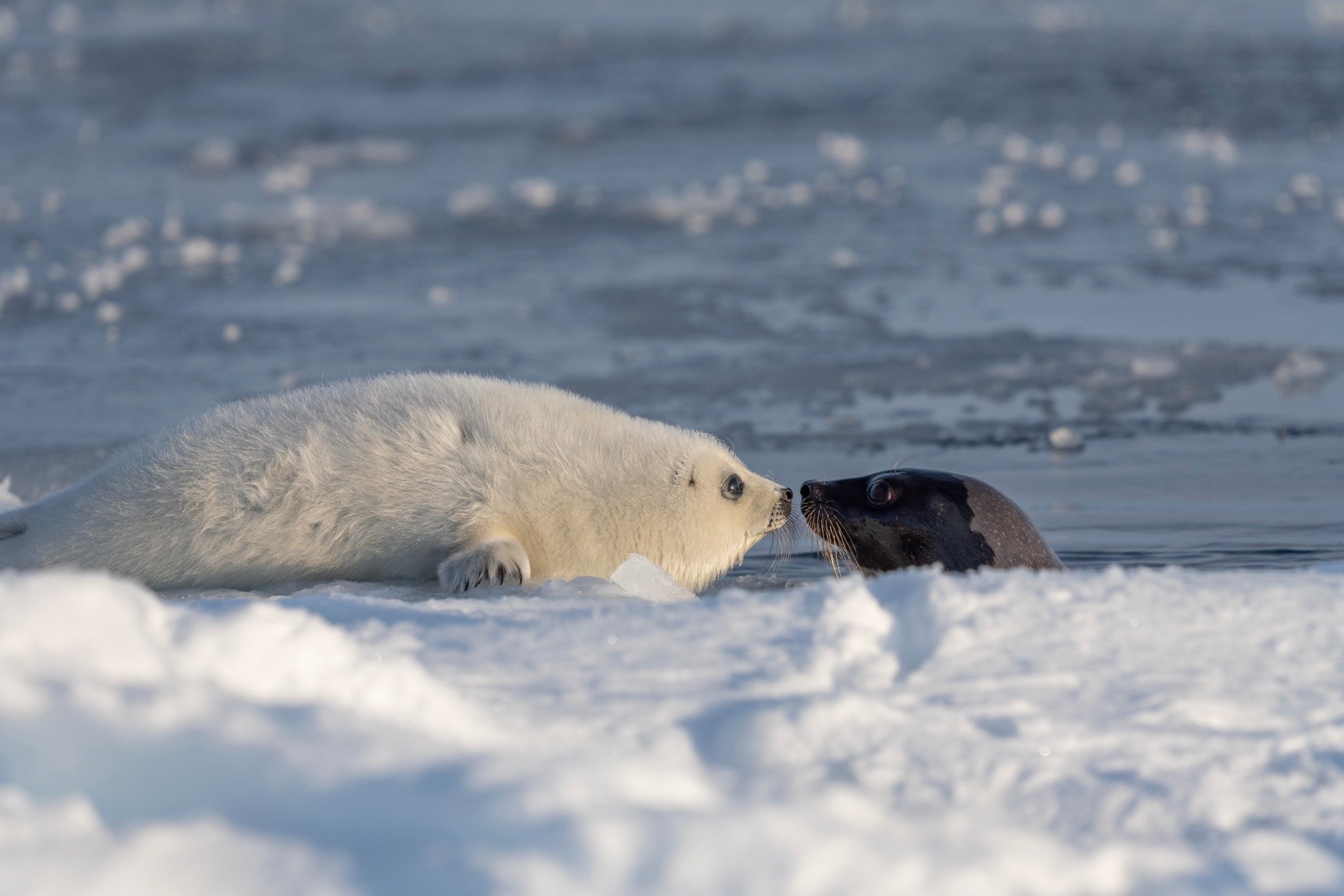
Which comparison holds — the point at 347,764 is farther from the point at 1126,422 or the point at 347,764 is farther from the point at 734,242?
the point at 734,242

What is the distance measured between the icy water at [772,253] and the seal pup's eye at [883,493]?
1.17 ft

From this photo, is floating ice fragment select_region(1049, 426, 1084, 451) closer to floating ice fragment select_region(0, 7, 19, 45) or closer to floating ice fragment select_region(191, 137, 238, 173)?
floating ice fragment select_region(191, 137, 238, 173)

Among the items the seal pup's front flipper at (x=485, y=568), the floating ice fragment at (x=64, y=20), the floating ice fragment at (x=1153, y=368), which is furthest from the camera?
the floating ice fragment at (x=64, y=20)

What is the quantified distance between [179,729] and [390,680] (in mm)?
303

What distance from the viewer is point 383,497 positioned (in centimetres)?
365

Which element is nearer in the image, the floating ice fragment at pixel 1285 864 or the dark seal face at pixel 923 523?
the floating ice fragment at pixel 1285 864

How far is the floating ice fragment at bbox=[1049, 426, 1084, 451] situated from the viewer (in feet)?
17.9

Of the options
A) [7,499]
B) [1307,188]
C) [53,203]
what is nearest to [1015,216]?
[1307,188]

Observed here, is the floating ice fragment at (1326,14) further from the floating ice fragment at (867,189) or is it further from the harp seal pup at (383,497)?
the harp seal pup at (383,497)

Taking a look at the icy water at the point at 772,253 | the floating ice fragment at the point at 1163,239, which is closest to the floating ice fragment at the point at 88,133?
the icy water at the point at 772,253

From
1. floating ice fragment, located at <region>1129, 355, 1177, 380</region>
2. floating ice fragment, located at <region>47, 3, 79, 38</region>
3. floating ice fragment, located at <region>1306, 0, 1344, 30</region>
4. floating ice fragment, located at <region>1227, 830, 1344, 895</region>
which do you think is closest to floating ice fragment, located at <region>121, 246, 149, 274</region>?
floating ice fragment, located at <region>1129, 355, 1177, 380</region>

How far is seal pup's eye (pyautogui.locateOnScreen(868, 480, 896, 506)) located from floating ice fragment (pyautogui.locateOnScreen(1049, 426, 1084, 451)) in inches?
59.7

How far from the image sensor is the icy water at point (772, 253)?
5.63m

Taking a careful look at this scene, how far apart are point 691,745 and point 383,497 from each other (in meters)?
1.62
